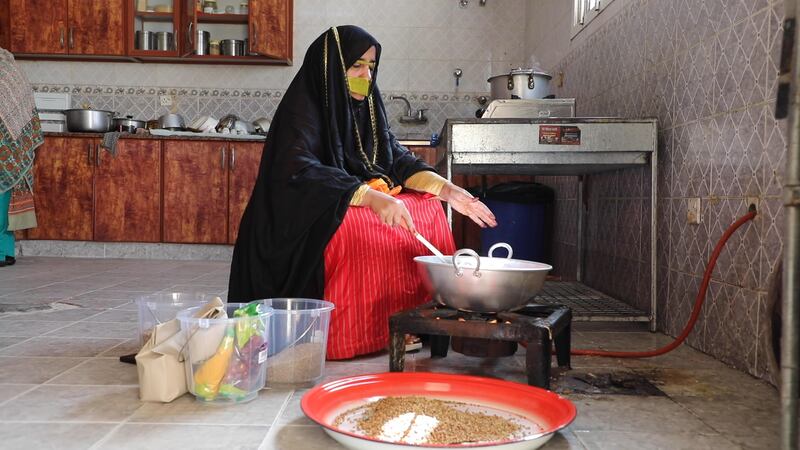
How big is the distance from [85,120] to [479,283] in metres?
4.59

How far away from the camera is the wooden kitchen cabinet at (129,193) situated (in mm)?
5336

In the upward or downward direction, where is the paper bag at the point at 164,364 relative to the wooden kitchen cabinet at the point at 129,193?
downward

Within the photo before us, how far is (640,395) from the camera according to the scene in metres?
1.79

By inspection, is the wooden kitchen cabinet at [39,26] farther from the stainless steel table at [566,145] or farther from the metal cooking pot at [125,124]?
the stainless steel table at [566,145]

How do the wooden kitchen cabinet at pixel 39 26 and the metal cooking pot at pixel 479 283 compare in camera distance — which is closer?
the metal cooking pot at pixel 479 283

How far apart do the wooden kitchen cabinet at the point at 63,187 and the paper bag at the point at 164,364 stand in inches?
163

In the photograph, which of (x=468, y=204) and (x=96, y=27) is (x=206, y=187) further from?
(x=468, y=204)

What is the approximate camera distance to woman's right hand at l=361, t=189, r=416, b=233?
2.01 meters

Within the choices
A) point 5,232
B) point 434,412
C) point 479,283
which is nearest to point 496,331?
point 479,283

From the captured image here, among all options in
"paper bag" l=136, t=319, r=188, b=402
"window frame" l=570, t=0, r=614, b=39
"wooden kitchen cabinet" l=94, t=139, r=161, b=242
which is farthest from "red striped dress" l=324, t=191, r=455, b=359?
"wooden kitchen cabinet" l=94, t=139, r=161, b=242

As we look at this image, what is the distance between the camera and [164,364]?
1628 millimetres

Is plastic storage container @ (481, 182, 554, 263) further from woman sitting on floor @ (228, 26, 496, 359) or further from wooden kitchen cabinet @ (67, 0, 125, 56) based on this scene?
wooden kitchen cabinet @ (67, 0, 125, 56)

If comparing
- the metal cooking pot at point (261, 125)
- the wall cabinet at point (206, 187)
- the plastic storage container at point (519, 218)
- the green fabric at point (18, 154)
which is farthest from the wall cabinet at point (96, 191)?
the plastic storage container at point (519, 218)

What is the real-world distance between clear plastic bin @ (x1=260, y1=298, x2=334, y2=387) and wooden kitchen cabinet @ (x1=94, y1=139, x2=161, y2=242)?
391 centimetres
